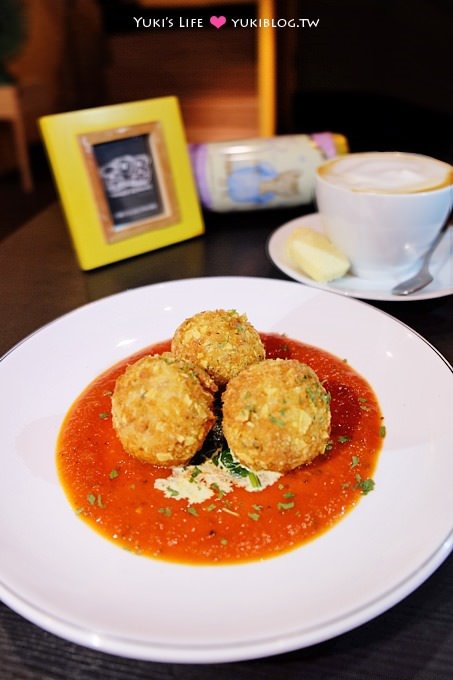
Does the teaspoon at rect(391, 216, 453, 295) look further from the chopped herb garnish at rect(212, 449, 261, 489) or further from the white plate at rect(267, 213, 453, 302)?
the chopped herb garnish at rect(212, 449, 261, 489)

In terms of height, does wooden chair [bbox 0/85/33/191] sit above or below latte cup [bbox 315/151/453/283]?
below

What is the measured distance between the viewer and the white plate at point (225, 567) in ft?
2.72

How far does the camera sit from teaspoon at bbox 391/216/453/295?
1.86 m

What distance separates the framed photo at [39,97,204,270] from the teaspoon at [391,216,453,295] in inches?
37.8

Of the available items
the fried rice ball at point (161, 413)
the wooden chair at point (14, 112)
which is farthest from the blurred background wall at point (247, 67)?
the fried rice ball at point (161, 413)

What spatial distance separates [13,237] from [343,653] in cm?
228

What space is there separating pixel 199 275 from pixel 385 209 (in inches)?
29.7

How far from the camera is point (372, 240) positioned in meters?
1.91

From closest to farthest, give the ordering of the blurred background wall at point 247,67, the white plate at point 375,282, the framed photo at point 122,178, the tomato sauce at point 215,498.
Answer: the tomato sauce at point 215,498, the white plate at point 375,282, the framed photo at point 122,178, the blurred background wall at point 247,67

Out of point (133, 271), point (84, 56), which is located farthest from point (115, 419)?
point (84, 56)

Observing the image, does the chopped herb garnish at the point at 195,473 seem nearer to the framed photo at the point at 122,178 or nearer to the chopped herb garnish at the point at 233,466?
the chopped herb garnish at the point at 233,466

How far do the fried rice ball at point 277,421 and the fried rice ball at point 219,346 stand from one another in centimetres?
17

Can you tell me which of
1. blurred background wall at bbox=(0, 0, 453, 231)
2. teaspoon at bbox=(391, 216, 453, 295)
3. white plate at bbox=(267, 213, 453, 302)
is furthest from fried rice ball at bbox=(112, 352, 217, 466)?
blurred background wall at bbox=(0, 0, 453, 231)

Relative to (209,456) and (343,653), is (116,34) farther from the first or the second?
(343,653)
